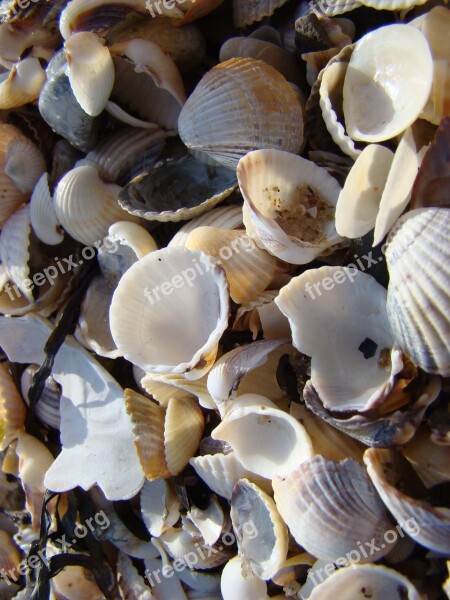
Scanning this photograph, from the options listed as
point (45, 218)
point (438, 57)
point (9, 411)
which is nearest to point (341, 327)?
point (438, 57)

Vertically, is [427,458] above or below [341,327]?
below

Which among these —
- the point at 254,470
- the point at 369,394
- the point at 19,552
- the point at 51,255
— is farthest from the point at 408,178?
the point at 19,552

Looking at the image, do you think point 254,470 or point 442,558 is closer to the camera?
point 442,558

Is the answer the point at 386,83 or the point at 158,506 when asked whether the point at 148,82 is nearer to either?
the point at 386,83

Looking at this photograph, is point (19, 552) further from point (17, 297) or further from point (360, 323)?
point (360, 323)

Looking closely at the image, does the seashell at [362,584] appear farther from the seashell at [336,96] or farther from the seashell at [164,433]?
the seashell at [336,96]

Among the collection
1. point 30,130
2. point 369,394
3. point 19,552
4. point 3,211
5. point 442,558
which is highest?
point 30,130
